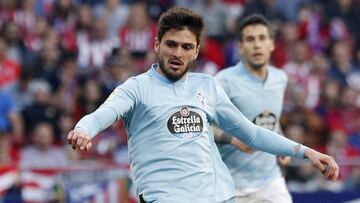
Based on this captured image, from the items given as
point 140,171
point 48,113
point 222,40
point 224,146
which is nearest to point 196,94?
point 140,171

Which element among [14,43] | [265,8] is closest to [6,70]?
[14,43]

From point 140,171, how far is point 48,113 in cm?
724

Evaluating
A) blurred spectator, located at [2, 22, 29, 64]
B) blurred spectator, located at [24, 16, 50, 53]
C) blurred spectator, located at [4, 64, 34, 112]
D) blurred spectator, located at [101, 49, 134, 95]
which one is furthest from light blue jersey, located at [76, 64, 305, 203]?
blurred spectator, located at [24, 16, 50, 53]

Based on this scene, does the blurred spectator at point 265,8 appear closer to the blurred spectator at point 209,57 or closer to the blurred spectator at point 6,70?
the blurred spectator at point 209,57

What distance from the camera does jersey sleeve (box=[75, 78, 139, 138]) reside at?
6.03 metres

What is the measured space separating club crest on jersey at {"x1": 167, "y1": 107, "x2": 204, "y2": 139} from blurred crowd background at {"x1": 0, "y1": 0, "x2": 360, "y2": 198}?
592 centimetres

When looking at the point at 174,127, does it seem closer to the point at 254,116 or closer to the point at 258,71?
the point at 254,116

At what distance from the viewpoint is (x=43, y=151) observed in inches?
525

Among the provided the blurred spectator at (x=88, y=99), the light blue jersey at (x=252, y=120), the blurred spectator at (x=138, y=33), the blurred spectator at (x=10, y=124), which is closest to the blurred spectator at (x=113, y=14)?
the blurred spectator at (x=138, y=33)

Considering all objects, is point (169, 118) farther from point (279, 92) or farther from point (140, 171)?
point (279, 92)

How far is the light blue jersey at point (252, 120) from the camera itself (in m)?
9.00

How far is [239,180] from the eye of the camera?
9.02 m

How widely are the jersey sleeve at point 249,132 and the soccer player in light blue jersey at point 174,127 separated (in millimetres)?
71

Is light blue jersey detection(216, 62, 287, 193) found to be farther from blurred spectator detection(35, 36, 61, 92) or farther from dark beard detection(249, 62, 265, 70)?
blurred spectator detection(35, 36, 61, 92)
